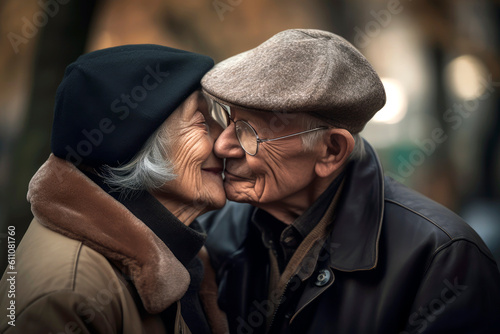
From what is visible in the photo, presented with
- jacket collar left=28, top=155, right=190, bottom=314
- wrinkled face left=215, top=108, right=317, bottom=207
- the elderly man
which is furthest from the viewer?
wrinkled face left=215, top=108, right=317, bottom=207

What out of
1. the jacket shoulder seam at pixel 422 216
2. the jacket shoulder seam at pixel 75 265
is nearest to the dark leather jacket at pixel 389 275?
the jacket shoulder seam at pixel 422 216

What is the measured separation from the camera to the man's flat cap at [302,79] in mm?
1966

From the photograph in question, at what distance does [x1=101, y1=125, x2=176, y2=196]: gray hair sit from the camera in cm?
193

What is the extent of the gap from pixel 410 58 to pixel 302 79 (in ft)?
21.3

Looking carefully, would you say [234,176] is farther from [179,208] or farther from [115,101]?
[115,101]

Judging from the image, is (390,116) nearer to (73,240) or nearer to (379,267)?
(379,267)

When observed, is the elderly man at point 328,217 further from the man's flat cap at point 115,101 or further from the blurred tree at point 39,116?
the blurred tree at point 39,116

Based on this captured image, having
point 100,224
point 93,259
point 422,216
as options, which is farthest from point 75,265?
point 422,216

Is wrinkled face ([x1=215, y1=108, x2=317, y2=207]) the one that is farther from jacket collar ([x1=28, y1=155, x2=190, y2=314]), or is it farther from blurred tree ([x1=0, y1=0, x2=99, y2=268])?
blurred tree ([x1=0, y1=0, x2=99, y2=268])

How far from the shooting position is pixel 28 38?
3541 millimetres

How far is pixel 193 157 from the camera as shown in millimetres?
2158

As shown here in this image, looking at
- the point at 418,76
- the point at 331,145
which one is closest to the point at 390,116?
the point at 418,76

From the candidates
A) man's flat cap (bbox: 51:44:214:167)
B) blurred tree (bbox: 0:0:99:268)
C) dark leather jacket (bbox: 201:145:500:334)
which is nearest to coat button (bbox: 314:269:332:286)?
dark leather jacket (bbox: 201:145:500:334)

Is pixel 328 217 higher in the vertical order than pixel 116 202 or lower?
lower
